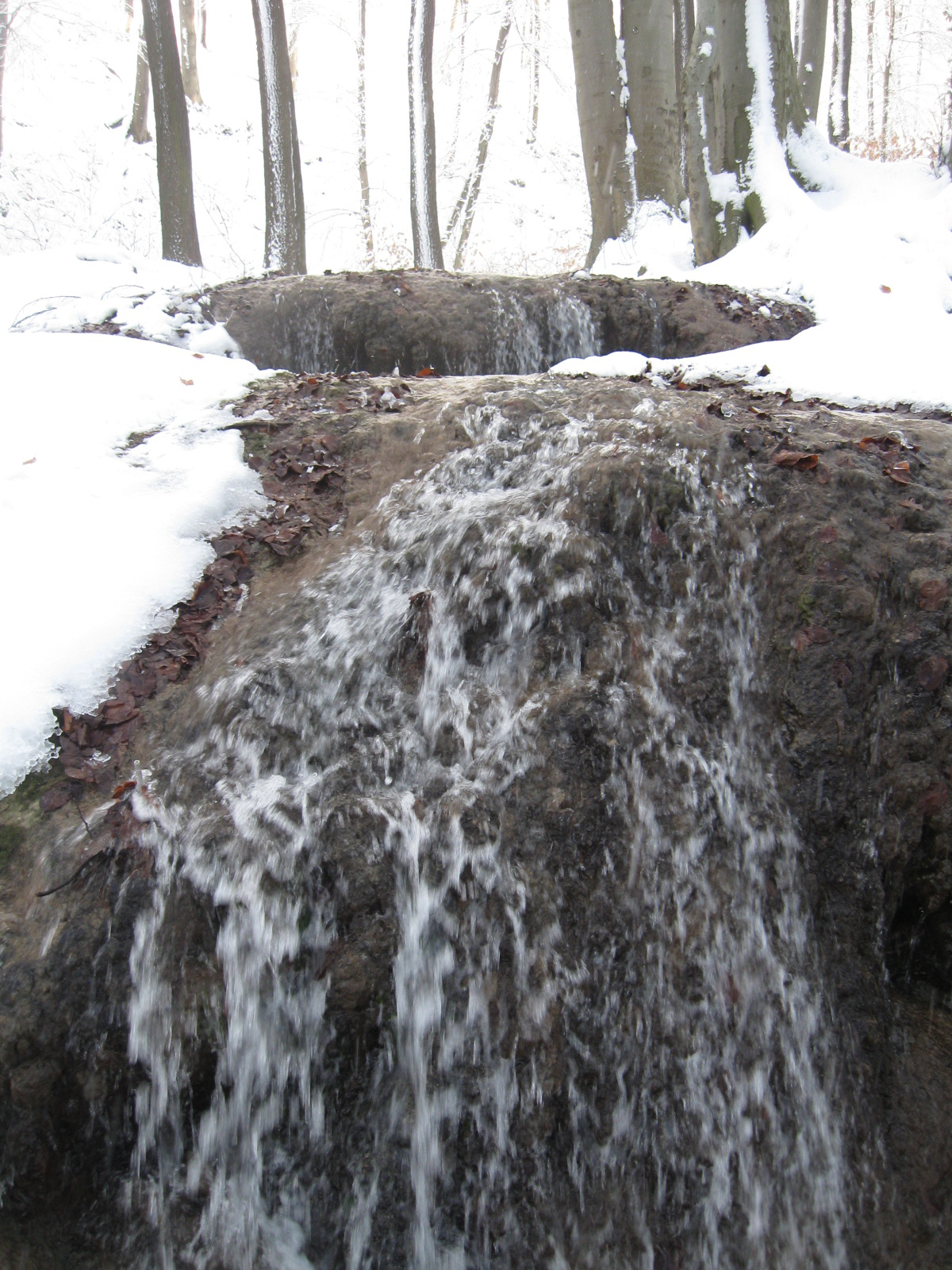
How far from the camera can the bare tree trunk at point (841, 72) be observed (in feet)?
49.6

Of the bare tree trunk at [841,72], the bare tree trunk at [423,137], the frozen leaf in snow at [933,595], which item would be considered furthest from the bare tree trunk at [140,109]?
the frozen leaf in snow at [933,595]

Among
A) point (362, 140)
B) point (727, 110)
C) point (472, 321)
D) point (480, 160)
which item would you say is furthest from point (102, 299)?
point (362, 140)

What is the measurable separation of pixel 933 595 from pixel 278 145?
338 inches

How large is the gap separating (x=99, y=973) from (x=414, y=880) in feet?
2.87

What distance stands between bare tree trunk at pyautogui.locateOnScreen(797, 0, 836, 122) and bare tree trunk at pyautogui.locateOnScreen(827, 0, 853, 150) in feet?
7.48

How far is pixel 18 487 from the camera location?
124 inches

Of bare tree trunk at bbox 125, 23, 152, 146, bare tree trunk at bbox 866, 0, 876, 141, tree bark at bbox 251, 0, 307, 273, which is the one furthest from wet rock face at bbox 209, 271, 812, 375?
bare tree trunk at bbox 866, 0, 876, 141

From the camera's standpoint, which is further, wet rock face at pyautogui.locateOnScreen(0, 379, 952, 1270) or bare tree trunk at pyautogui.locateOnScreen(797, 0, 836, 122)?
bare tree trunk at pyautogui.locateOnScreen(797, 0, 836, 122)

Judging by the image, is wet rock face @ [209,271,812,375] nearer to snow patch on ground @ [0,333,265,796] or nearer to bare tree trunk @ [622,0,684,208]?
snow patch on ground @ [0,333,265,796]

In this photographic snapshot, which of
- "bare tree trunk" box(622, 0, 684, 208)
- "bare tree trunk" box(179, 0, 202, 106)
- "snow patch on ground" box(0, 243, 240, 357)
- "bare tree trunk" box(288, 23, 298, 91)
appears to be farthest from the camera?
"bare tree trunk" box(179, 0, 202, 106)

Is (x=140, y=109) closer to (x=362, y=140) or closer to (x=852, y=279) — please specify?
(x=362, y=140)

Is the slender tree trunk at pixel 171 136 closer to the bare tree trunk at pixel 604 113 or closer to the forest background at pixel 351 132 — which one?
the forest background at pixel 351 132

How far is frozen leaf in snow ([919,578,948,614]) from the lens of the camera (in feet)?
9.08

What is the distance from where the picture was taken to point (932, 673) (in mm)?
2703
